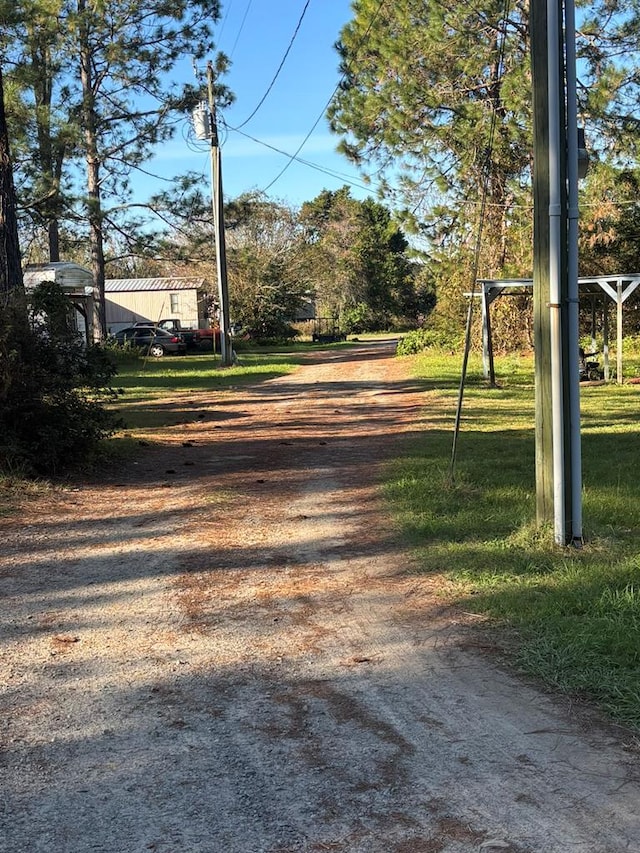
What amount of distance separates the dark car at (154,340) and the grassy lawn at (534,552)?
81.6 feet

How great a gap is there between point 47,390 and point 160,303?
38424mm

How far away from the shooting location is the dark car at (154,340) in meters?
33.9

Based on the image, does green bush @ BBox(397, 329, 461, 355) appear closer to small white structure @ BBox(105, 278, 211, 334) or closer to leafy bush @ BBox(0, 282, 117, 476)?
small white structure @ BBox(105, 278, 211, 334)

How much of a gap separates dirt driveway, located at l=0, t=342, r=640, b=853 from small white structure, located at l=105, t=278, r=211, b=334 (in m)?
39.5

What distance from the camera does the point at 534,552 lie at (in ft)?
17.3

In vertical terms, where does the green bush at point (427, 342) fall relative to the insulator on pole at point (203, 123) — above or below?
below

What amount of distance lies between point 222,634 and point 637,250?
24266 millimetres

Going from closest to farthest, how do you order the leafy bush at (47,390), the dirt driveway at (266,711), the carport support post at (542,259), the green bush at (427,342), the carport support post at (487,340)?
1. the dirt driveway at (266,711)
2. the carport support post at (542,259)
3. the leafy bush at (47,390)
4. the carport support post at (487,340)
5. the green bush at (427,342)

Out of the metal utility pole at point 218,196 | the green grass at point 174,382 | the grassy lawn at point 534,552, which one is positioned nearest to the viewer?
the grassy lawn at point 534,552

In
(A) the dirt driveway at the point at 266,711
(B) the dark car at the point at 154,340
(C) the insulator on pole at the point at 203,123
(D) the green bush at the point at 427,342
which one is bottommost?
(A) the dirt driveway at the point at 266,711

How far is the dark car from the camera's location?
111 ft

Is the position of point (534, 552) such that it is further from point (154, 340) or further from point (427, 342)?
point (154, 340)

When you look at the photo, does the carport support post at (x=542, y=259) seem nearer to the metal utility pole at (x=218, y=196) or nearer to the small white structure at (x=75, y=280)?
the metal utility pole at (x=218, y=196)

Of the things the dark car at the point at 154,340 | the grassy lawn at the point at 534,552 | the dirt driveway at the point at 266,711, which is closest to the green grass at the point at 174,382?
the dark car at the point at 154,340
